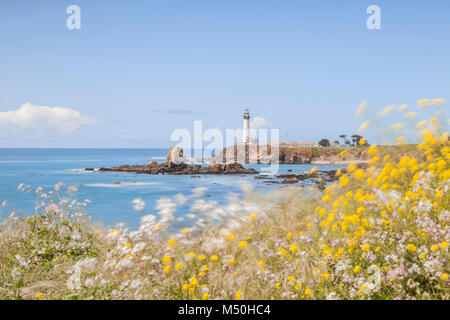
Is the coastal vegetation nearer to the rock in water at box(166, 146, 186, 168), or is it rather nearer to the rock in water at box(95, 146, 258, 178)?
the rock in water at box(95, 146, 258, 178)

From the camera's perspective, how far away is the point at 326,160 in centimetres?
5762

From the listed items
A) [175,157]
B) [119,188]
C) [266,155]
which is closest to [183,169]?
[175,157]

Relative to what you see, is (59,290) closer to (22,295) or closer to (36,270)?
(22,295)

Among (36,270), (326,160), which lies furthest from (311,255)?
(326,160)

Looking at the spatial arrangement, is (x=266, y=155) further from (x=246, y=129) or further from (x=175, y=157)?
(x=175, y=157)

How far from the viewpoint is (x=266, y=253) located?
413 cm

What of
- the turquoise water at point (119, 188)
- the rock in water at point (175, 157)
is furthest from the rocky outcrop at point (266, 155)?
the turquoise water at point (119, 188)

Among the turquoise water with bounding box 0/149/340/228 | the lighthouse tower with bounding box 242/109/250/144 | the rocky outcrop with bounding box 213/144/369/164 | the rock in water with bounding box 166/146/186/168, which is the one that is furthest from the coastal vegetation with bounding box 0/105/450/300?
the rocky outcrop with bounding box 213/144/369/164

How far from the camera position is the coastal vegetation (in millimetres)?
3375

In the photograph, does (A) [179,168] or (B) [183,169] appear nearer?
(B) [183,169]

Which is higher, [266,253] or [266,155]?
[266,155]

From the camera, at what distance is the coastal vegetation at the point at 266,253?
3.38 metres

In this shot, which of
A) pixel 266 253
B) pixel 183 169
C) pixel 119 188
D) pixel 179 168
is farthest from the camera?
pixel 179 168
